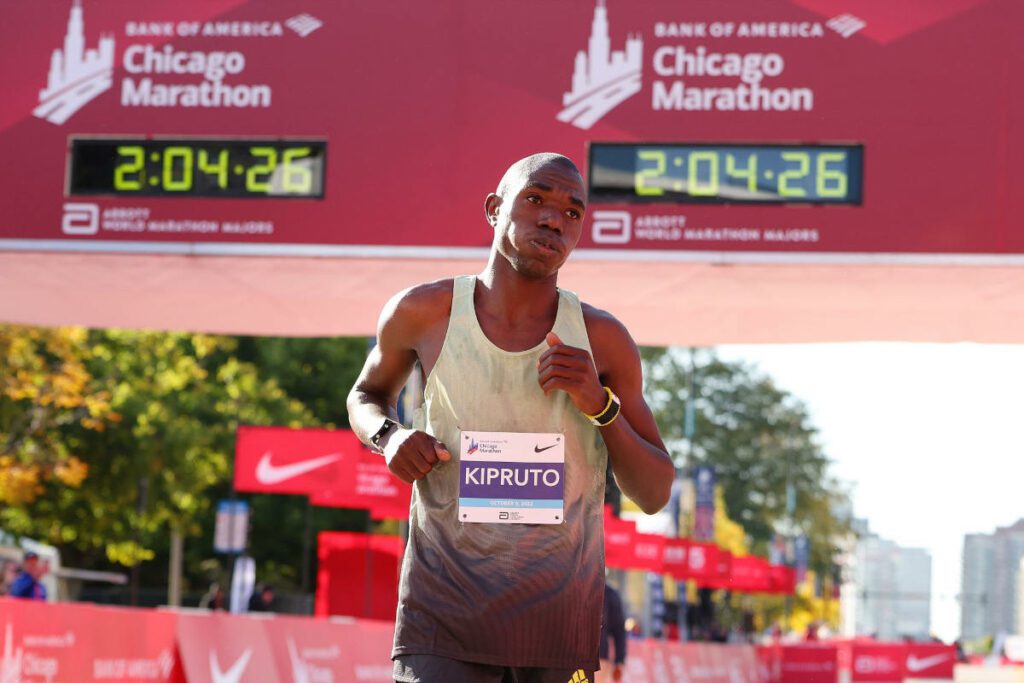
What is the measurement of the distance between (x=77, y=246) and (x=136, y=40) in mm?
1371

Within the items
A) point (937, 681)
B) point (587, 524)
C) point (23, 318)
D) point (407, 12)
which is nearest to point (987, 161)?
point (407, 12)

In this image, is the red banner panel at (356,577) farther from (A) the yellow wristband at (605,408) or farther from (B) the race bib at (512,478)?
(A) the yellow wristband at (605,408)

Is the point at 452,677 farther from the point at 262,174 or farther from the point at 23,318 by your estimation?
the point at 23,318

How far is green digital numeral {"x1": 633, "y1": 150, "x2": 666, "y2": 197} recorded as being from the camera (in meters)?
9.80

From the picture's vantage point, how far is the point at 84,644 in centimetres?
1058

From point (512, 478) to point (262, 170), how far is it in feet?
22.1

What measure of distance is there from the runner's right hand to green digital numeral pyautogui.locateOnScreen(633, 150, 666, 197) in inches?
242

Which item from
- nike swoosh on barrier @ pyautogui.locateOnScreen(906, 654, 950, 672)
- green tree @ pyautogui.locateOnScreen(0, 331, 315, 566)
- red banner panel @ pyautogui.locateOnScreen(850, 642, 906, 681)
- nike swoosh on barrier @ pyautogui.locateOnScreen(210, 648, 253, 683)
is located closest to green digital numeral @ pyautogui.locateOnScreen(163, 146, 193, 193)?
nike swoosh on barrier @ pyautogui.locateOnScreen(210, 648, 253, 683)

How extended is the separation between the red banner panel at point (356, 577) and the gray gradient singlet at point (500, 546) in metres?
18.3

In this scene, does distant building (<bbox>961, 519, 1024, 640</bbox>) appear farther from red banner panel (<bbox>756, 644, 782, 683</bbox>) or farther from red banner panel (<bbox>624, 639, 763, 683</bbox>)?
red banner panel (<bbox>624, 639, 763, 683</bbox>)

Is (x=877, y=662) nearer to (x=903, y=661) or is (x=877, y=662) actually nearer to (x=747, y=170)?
(x=903, y=661)

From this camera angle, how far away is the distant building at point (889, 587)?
82.2 m

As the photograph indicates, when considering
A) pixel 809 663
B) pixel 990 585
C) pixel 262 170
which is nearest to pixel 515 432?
pixel 262 170

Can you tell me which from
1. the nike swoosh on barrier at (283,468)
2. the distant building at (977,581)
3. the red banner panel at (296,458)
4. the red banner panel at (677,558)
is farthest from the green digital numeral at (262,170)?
the distant building at (977,581)
